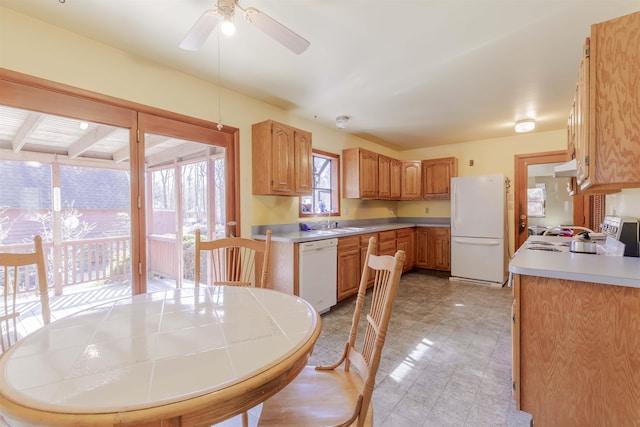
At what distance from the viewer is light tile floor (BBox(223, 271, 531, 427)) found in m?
1.63

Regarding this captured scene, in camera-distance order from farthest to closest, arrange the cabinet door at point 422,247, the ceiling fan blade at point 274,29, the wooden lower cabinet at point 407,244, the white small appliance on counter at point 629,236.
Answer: the cabinet door at point 422,247
the wooden lower cabinet at point 407,244
the white small appliance on counter at point 629,236
the ceiling fan blade at point 274,29

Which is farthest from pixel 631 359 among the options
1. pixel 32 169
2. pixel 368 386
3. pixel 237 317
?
pixel 32 169

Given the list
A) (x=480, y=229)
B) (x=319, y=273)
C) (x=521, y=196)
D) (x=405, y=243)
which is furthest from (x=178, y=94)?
(x=521, y=196)

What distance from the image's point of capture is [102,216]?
2156 millimetres

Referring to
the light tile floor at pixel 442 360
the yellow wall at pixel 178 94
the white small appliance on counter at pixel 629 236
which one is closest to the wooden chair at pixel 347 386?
the light tile floor at pixel 442 360

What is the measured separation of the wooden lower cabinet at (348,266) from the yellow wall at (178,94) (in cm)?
76

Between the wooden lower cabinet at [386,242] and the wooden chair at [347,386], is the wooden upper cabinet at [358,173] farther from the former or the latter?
the wooden chair at [347,386]

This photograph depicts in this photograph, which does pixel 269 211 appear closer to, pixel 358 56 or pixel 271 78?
pixel 271 78

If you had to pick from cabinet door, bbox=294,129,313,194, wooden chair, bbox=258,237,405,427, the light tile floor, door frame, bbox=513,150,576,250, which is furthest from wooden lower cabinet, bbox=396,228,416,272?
wooden chair, bbox=258,237,405,427

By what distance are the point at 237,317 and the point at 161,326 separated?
274 mm

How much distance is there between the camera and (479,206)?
4.29 m

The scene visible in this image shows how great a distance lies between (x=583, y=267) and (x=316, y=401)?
1499 millimetres

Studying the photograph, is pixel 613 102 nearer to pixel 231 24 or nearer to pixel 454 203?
pixel 231 24

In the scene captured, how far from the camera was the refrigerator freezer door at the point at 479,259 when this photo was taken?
414cm
